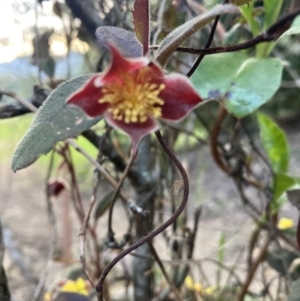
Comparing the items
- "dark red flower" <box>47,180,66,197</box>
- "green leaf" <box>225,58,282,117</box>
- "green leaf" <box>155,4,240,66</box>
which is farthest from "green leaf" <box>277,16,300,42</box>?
"dark red flower" <box>47,180,66,197</box>

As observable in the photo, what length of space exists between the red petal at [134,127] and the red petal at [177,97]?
1cm

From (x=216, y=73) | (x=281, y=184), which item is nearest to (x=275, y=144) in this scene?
(x=281, y=184)

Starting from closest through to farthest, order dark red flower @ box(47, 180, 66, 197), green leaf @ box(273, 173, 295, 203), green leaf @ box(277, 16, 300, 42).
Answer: green leaf @ box(277, 16, 300, 42)
green leaf @ box(273, 173, 295, 203)
dark red flower @ box(47, 180, 66, 197)

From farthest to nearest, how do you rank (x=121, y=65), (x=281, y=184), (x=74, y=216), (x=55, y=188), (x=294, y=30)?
(x=74, y=216) < (x=55, y=188) < (x=281, y=184) < (x=294, y=30) < (x=121, y=65)

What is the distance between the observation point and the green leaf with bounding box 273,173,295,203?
0.52 metres

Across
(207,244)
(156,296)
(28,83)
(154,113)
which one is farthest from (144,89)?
(207,244)

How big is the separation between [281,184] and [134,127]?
389mm

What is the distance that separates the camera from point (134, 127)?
194 mm

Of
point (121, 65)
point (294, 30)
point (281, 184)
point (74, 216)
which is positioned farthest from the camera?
point (74, 216)

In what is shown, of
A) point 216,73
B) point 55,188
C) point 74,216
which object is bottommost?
point 74,216

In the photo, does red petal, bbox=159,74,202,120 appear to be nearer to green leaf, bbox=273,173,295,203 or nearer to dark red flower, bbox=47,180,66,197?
green leaf, bbox=273,173,295,203

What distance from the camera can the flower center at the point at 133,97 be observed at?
0.63 ft

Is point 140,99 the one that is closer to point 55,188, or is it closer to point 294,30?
point 294,30

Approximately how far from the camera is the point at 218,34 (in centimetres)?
57
